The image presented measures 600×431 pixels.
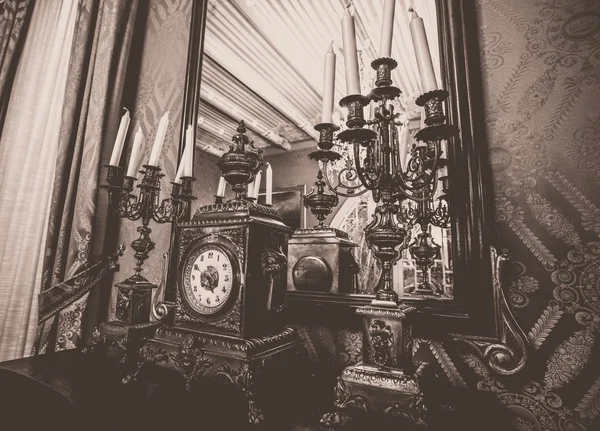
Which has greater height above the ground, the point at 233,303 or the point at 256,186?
the point at 256,186

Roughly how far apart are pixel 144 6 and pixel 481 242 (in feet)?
7.81

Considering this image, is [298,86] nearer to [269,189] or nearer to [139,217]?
[269,189]

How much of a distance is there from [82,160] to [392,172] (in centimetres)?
163

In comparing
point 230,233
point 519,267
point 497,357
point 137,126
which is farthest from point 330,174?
point 137,126

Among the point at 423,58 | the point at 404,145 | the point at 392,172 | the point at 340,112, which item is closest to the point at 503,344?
the point at 392,172

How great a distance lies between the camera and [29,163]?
179 centimetres

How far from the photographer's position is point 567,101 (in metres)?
0.86

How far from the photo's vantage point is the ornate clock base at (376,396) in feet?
2.11

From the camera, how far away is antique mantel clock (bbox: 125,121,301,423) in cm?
79

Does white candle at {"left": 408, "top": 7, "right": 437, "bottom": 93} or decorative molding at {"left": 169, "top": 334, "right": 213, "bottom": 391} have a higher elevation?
white candle at {"left": 408, "top": 7, "right": 437, "bottom": 93}

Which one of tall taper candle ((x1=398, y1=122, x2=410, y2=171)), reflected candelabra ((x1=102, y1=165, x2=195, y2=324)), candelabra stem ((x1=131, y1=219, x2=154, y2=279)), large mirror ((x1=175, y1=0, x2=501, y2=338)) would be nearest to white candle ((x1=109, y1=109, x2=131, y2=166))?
reflected candelabra ((x1=102, y1=165, x2=195, y2=324))

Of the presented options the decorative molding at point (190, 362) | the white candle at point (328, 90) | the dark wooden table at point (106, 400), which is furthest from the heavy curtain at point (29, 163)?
the white candle at point (328, 90)

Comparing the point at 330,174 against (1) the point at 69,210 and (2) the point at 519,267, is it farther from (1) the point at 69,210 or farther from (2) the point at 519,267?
(1) the point at 69,210

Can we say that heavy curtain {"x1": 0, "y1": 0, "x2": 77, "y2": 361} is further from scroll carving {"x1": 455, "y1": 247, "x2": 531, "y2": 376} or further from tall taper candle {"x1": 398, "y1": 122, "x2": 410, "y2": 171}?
scroll carving {"x1": 455, "y1": 247, "x2": 531, "y2": 376}
